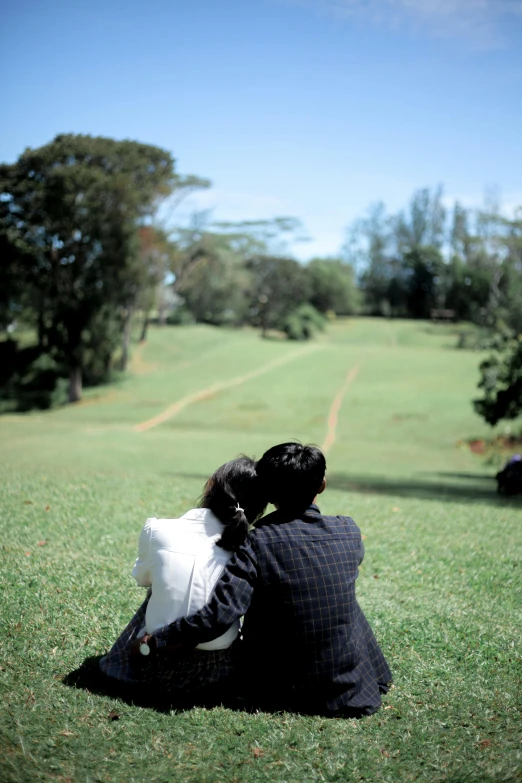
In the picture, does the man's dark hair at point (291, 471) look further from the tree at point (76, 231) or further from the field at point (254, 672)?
the tree at point (76, 231)

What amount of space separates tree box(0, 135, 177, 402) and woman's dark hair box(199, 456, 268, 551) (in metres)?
34.0

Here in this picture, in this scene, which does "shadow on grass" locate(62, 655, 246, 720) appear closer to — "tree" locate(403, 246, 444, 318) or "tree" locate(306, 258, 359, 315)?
"tree" locate(306, 258, 359, 315)

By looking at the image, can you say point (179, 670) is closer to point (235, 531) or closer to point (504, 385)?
point (235, 531)

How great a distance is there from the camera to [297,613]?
166 inches

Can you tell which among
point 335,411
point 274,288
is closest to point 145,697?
point 335,411

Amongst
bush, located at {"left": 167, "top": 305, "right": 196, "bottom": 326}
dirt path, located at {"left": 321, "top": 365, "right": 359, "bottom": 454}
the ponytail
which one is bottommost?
dirt path, located at {"left": 321, "top": 365, "right": 359, "bottom": 454}

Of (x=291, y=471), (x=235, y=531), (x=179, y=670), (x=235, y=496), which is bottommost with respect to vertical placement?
(x=179, y=670)

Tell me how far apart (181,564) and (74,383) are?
118ft

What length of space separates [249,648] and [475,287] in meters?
82.5

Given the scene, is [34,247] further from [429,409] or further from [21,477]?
[21,477]

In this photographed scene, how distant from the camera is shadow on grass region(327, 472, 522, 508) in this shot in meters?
14.7

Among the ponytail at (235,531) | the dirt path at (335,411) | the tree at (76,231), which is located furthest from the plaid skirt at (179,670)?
the tree at (76,231)

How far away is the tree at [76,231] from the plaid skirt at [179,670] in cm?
3403

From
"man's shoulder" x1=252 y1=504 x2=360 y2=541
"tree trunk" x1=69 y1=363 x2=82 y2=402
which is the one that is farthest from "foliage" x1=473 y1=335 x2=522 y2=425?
"tree trunk" x1=69 y1=363 x2=82 y2=402
